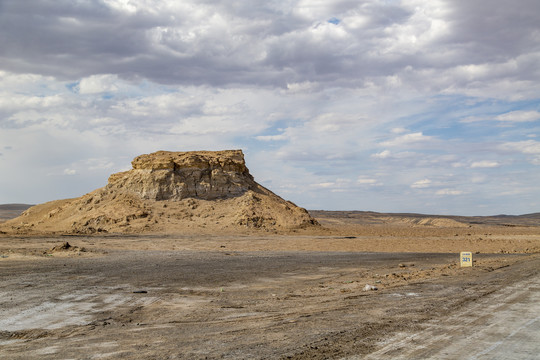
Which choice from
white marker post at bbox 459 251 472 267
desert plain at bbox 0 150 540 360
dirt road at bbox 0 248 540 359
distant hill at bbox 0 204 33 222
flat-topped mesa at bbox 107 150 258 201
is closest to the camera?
desert plain at bbox 0 150 540 360

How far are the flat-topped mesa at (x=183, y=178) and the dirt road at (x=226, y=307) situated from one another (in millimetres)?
30993

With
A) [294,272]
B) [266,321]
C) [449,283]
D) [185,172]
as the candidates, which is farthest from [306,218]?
[266,321]

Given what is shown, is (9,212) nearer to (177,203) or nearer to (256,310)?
(177,203)

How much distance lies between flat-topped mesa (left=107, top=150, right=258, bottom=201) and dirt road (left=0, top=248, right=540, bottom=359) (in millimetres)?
30993

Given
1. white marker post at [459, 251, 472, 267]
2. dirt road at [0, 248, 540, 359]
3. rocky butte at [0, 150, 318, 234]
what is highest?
rocky butte at [0, 150, 318, 234]

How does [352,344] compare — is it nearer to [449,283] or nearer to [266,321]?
[266,321]

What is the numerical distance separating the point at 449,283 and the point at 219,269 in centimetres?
913

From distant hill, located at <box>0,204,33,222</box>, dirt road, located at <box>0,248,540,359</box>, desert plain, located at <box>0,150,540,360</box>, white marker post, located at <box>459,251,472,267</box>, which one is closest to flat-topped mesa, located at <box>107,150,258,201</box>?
desert plain, located at <box>0,150,540,360</box>

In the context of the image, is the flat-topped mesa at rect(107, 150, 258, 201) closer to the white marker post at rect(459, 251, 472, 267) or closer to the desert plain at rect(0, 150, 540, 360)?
the desert plain at rect(0, 150, 540, 360)

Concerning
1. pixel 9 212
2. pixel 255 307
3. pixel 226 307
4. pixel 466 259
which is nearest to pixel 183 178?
pixel 466 259

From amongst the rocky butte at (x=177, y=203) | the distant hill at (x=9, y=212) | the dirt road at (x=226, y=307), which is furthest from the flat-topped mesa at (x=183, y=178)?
the distant hill at (x=9, y=212)

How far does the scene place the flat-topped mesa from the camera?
5147 centimetres

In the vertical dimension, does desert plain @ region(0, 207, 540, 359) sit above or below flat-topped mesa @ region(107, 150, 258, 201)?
below

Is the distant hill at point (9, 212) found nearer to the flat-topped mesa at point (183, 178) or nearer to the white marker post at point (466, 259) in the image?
the flat-topped mesa at point (183, 178)
